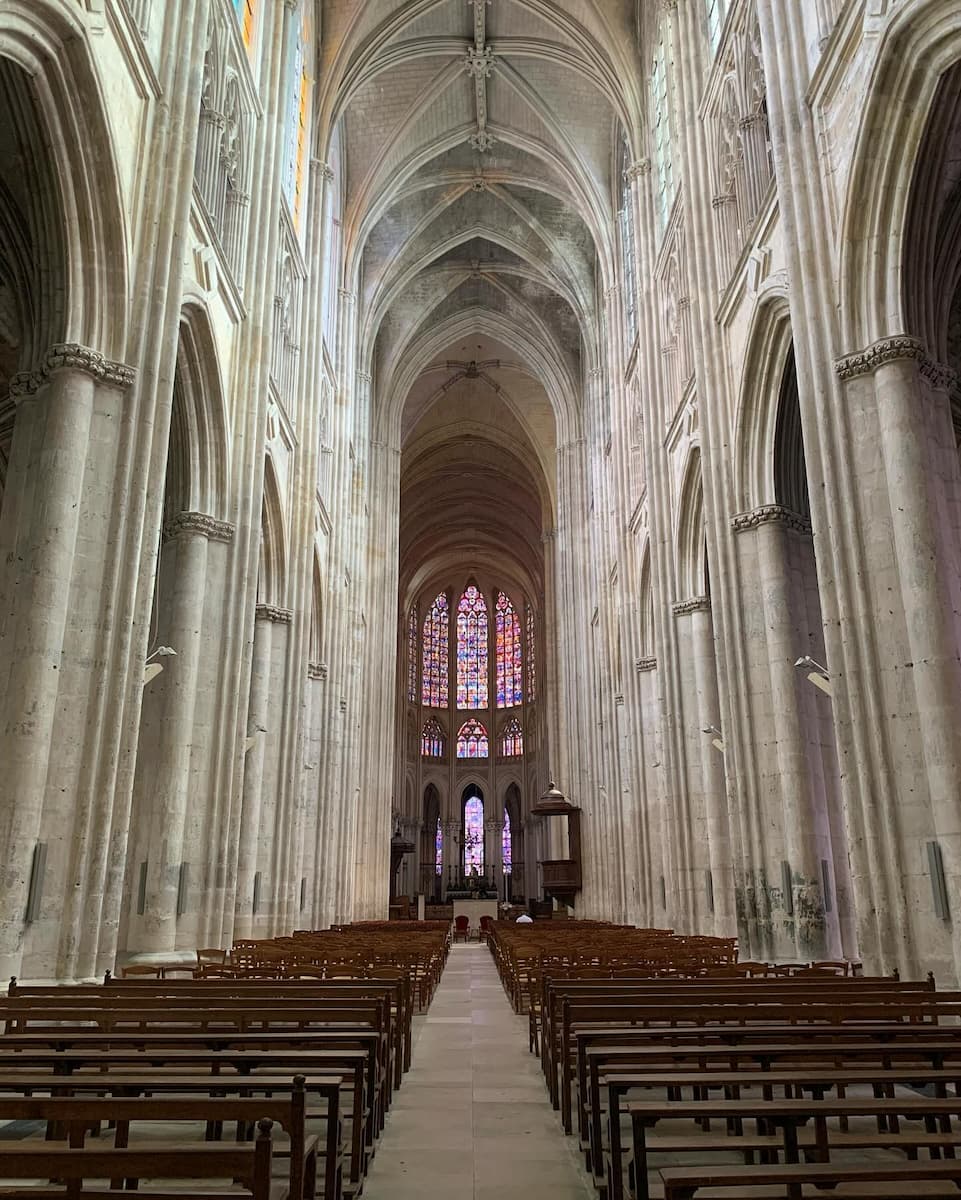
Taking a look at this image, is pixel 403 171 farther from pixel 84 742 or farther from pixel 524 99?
pixel 84 742

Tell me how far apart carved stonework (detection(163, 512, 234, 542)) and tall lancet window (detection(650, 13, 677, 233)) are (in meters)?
12.4

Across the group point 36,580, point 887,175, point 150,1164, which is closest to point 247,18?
point 887,175

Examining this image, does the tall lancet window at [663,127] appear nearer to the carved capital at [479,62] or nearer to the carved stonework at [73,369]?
the carved capital at [479,62]

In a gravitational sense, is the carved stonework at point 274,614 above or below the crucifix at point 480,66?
below

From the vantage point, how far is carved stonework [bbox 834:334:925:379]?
10.4 m

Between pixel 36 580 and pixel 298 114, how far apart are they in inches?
685

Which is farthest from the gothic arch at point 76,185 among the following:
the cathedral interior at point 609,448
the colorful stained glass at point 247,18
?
the colorful stained glass at point 247,18

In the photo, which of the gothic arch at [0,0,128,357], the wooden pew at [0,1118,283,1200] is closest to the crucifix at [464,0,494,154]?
the gothic arch at [0,0,128,357]

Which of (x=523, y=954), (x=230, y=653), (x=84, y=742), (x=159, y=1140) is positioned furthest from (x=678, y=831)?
(x=159, y=1140)

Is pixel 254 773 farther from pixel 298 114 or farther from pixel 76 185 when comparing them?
pixel 298 114

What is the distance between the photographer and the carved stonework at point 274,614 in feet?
63.9

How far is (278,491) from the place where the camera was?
1978 centimetres

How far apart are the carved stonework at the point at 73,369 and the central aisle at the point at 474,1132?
7.68m

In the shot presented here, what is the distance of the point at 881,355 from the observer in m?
10.5
